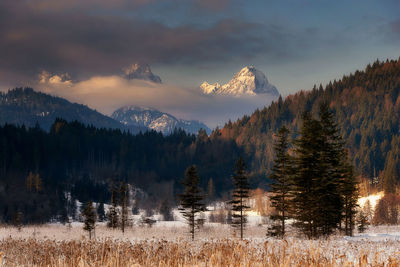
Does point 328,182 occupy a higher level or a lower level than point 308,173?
lower

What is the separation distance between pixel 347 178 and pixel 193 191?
1755 centimetres

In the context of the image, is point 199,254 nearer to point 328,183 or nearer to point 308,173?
point 328,183

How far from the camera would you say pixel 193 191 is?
44969 millimetres

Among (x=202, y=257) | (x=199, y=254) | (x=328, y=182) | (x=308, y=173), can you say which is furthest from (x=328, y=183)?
(x=202, y=257)

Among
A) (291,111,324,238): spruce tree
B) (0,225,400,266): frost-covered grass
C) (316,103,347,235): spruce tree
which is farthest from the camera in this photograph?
(316,103,347,235): spruce tree

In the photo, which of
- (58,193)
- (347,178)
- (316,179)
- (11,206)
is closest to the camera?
(316,179)

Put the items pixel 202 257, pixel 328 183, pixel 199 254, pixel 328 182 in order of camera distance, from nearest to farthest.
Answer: pixel 202 257 → pixel 199 254 → pixel 328 183 → pixel 328 182

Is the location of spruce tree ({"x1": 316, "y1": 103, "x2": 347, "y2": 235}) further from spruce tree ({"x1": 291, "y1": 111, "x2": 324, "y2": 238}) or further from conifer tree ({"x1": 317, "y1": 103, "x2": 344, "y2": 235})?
spruce tree ({"x1": 291, "y1": 111, "x2": 324, "y2": 238})

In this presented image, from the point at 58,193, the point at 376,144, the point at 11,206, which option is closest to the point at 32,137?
the point at 58,193

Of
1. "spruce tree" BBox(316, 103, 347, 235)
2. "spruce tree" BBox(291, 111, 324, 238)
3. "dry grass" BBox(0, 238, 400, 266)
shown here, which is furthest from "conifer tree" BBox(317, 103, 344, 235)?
"dry grass" BBox(0, 238, 400, 266)

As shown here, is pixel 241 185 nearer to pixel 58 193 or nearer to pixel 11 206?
pixel 11 206

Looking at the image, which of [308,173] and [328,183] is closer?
[328,183]

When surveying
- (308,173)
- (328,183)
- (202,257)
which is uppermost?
(308,173)

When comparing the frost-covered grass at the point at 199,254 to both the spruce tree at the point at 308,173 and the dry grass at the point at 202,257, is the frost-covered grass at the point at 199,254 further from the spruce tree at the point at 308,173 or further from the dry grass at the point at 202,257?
the spruce tree at the point at 308,173
